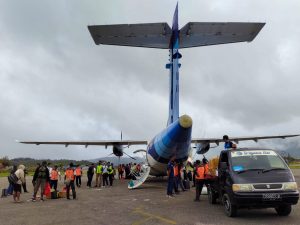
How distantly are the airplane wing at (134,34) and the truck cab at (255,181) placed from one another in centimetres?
931

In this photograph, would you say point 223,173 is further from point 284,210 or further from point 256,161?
point 284,210

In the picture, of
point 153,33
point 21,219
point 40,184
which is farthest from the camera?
point 153,33

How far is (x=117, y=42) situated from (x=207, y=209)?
34.4 ft

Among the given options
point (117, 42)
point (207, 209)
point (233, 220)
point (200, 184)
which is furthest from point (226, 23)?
point (233, 220)

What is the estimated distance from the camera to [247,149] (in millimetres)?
11234

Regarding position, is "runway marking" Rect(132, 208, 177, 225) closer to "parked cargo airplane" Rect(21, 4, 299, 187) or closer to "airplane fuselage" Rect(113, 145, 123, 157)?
"parked cargo airplane" Rect(21, 4, 299, 187)

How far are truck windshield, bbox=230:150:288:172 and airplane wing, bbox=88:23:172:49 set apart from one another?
9.71 meters

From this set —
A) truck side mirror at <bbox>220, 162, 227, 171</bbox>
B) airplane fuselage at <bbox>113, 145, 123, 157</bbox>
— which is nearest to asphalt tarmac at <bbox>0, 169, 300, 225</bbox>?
truck side mirror at <bbox>220, 162, 227, 171</bbox>

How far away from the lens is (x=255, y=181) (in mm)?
9688

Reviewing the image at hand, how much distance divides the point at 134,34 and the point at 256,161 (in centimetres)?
1046

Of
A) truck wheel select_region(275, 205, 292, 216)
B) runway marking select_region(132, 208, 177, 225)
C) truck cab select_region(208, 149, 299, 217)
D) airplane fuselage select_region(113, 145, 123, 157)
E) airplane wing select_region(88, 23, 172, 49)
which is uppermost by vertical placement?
airplane wing select_region(88, 23, 172, 49)

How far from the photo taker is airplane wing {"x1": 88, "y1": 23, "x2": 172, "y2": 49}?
17781 millimetres

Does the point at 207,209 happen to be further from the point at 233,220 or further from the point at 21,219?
the point at 21,219

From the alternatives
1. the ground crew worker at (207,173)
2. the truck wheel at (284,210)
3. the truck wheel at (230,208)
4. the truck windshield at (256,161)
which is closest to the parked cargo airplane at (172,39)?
the ground crew worker at (207,173)
